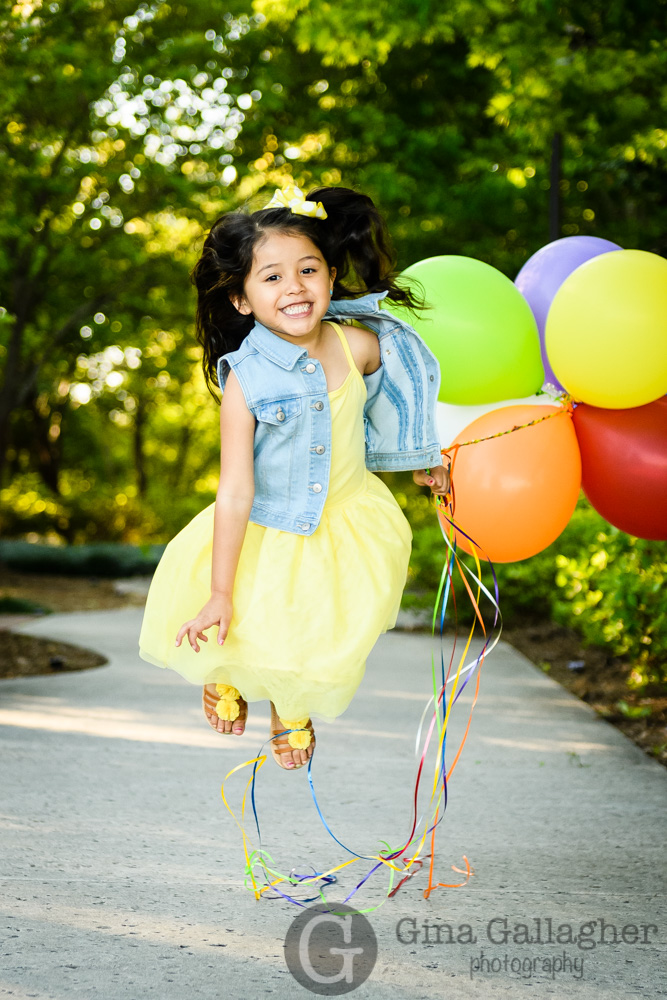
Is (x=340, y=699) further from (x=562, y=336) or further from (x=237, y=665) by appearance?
(x=562, y=336)

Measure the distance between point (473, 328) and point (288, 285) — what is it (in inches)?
39.6

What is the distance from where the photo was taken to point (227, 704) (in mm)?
2562

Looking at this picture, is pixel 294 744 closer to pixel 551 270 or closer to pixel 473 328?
pixel 473 328

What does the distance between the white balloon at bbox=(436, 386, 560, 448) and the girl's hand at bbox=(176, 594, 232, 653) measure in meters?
1.34

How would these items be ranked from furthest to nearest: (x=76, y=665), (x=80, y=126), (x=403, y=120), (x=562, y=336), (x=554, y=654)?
(x=403, y=120), (x=80, y=126), (x=554, y=654), (x=76, y=665), (x=562, y=336)

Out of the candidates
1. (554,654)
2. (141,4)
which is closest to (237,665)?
(554,654)

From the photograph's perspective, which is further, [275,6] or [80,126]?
[80,126]

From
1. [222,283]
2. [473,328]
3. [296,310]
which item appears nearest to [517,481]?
[473,328]

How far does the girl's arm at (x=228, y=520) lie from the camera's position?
235cm

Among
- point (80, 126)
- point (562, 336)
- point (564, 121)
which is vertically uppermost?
point (80, 126)

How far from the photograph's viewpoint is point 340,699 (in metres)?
2.43

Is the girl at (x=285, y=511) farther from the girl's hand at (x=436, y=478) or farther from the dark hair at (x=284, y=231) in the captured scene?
the girl's hand at (x=436, y=478)

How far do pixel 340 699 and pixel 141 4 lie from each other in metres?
9.46

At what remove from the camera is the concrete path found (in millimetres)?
2531
